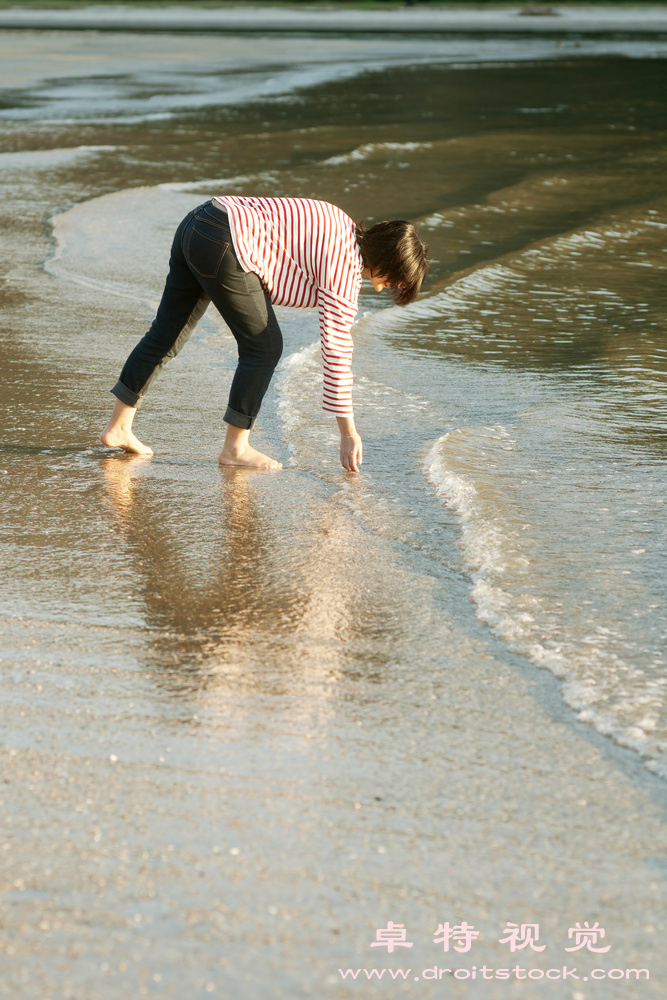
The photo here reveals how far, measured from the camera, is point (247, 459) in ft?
12.4

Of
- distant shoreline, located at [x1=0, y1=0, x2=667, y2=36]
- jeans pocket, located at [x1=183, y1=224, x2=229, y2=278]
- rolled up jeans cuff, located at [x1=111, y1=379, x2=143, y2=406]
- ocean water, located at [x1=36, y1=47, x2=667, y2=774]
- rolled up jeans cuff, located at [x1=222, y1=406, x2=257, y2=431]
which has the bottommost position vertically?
ocean water, located at [x1=36, y1=47, x2=667, y2=774]

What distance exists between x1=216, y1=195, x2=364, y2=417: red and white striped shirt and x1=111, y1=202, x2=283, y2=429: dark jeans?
5 cm

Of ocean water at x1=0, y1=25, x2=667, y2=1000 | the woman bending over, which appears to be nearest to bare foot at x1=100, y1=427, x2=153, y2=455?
ocean water at x1=0, y1=25, x2=667, y2=1000

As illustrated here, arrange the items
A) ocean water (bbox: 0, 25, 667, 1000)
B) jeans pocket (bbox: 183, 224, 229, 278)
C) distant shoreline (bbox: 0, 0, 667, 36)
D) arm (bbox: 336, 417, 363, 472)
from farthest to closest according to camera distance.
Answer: distant shoreline (bbox: 0, 0, 667, 36)
arm (bbox: 336, 417, 363, 472)
jeans pocket (bbox: 183, 224, 229, 278)
ocean water (bbox: 0, 25, 667, 1000)

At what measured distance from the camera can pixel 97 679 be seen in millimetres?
2465

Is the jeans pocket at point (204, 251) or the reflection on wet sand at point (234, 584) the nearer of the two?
the reflection on wet sand at point (234, 584)

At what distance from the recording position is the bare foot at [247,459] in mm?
3777

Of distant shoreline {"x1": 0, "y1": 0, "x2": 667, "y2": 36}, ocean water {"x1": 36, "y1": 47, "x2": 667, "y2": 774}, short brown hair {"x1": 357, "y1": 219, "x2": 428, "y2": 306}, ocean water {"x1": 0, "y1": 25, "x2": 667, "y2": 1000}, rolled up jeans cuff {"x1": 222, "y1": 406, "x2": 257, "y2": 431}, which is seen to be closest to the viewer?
ocean water {"x1": 0, "y1": 25, "x2": 667, "y2": 1000}

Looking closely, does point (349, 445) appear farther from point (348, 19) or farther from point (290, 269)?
point (348, 19)

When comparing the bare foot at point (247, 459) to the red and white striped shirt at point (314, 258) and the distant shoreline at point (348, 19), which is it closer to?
the red and white striped shirt at point (314, 258)

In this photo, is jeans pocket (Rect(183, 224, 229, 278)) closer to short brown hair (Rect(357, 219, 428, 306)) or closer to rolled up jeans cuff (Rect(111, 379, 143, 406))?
short brown hair (Rect(357, 219, 428, 306))

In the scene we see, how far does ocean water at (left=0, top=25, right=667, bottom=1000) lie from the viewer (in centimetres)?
211

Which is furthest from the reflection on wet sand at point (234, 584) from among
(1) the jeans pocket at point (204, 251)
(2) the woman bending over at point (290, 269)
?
(1) the jeans pocket at point (204, 251)

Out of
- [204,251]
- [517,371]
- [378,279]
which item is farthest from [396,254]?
[517,371]
